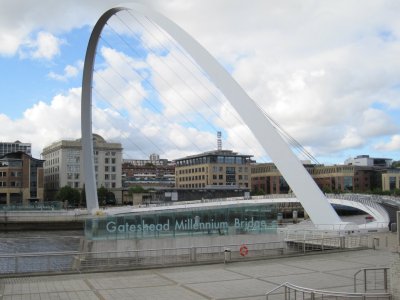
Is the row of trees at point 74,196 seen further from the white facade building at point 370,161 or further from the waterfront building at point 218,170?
the white facade building at point 370,161

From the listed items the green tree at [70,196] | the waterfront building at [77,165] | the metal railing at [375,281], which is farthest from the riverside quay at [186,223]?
the waterfront building at [77,165]

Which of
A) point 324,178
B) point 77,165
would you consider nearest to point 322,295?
point 77,165

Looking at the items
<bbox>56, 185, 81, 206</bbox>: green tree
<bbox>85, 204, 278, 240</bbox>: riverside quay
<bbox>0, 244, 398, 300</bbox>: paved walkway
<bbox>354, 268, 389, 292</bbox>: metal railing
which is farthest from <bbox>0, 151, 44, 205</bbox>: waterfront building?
<bbox>354, 268, 389, 292</bbox>: metal railing

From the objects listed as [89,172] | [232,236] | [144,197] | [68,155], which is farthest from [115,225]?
[68,155]

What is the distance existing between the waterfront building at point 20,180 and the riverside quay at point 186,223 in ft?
288

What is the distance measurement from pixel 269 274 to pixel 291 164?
43.2 feet

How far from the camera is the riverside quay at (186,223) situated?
71.3 feet

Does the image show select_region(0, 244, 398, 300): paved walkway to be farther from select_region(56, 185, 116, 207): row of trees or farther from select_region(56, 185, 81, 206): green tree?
select_region(56, 185, 116, 207): row of trees

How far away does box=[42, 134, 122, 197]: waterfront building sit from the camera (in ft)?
410

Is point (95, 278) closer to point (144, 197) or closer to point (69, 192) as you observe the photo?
point (69, 192)

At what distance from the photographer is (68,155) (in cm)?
12581

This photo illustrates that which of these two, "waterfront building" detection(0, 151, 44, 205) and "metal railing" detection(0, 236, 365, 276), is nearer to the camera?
"metal railing" detection(0, 236, 365, 276)

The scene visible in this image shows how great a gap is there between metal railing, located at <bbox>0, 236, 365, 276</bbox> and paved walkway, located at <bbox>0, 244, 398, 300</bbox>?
956mm

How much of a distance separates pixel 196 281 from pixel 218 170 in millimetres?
113451
